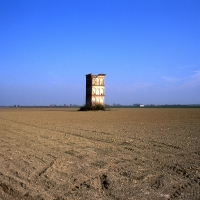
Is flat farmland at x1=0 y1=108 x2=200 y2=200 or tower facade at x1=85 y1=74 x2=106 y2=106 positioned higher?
tower facade at x1=85 y1=74 x2=106 y2=106

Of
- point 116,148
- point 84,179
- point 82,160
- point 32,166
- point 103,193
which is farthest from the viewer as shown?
point 116,148

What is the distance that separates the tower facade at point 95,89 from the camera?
5519 centimetres

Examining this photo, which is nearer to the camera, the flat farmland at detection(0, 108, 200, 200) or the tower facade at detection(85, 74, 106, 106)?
the flat farmland at detection(0, 108, 200, 200)

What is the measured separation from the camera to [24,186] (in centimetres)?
564

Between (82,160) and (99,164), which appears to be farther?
(82,160)

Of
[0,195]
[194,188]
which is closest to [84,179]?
[0,195]

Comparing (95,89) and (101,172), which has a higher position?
(95,89)

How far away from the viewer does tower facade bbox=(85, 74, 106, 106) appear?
55188 millimetres

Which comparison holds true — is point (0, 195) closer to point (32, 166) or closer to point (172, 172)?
point (32, 166)

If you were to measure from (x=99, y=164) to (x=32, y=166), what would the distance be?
A: 1541 mm

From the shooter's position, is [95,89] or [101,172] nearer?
[101,172]

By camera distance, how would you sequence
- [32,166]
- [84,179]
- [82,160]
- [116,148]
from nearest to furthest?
[84,179], [32,166], [82,160], [116,148]

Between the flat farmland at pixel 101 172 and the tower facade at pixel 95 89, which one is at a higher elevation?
the tower facade at pixel 95 89

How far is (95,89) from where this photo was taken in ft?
182
